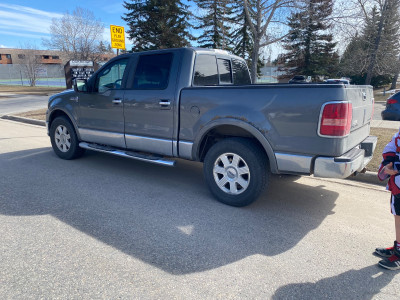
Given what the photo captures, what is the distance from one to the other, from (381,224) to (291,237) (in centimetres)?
121

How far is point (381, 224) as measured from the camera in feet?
11.6

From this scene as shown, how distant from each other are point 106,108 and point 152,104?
43.6 inches

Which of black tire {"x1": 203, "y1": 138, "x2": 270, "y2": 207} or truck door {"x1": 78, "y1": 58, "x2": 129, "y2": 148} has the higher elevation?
truck door {"x1": 78, "y1": 58, "x2": 129, "y2": 148}

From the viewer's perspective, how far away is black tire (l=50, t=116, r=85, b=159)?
584 cm

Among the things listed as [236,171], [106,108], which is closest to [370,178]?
[236,171]

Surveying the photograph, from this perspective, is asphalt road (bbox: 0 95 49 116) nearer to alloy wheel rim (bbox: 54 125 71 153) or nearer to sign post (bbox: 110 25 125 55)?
sign post (bbox: 110 25 125 55)

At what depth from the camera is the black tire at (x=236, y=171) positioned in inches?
146

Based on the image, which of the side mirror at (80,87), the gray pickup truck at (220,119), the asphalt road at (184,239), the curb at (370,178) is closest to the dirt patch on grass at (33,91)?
the side mirror at (80,87)

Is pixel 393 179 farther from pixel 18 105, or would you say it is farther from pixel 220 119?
pixel 18 105

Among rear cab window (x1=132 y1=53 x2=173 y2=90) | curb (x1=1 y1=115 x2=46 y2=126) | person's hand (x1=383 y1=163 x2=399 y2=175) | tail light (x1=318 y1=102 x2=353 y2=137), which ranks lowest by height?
curb (x1=1 y1=115 x2=46 y2=126)

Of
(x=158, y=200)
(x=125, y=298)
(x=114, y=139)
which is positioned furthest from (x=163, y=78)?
(x=125, y=298)

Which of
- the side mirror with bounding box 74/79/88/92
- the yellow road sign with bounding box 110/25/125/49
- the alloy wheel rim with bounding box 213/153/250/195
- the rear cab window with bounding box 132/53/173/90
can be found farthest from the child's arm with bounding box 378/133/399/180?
the yellow road sign with bounding box 110/25/125/49

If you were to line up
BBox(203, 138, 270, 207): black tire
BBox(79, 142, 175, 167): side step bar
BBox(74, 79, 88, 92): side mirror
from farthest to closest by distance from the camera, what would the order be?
BBox(74, 79, 88, 92): side mirror → BBox(79, 142, 175, 167): side step bar → BBox(203, 138, 270, 207): black tire

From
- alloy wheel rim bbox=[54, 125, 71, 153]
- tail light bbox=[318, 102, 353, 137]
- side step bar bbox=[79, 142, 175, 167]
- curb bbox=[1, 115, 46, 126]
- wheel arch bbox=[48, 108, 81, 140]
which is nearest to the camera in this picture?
tail light bbox=[318, 102, 353, 137]
